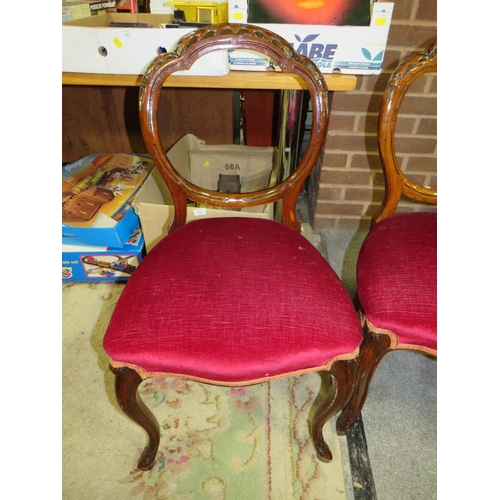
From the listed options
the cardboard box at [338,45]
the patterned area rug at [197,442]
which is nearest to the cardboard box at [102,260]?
the patterned area rug at [197,442]

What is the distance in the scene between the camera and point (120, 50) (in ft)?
3.30

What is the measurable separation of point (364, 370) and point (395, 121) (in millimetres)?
597

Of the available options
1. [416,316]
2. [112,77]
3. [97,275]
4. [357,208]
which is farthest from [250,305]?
[357,208]

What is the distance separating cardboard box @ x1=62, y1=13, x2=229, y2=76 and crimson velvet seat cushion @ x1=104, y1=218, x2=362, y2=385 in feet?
1.74

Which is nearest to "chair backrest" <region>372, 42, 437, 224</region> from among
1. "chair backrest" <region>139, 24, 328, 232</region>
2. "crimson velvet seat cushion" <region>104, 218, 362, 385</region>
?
"chair backrest" <region>139, 24, 328, 232</region>

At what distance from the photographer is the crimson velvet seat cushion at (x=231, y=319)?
0.73 meters

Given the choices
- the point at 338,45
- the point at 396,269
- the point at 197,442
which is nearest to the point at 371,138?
the point at 338,45

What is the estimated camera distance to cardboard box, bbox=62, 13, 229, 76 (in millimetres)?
978

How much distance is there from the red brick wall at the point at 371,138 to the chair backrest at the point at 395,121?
0.52 metres

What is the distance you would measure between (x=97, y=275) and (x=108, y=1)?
3.20ft

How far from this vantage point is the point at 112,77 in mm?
1057

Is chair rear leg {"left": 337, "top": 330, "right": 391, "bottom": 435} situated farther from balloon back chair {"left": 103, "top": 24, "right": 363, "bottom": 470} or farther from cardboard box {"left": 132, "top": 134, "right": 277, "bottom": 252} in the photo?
cardboard box {"left": 132, "top": 134, "right": 277, "bottom": 252}
